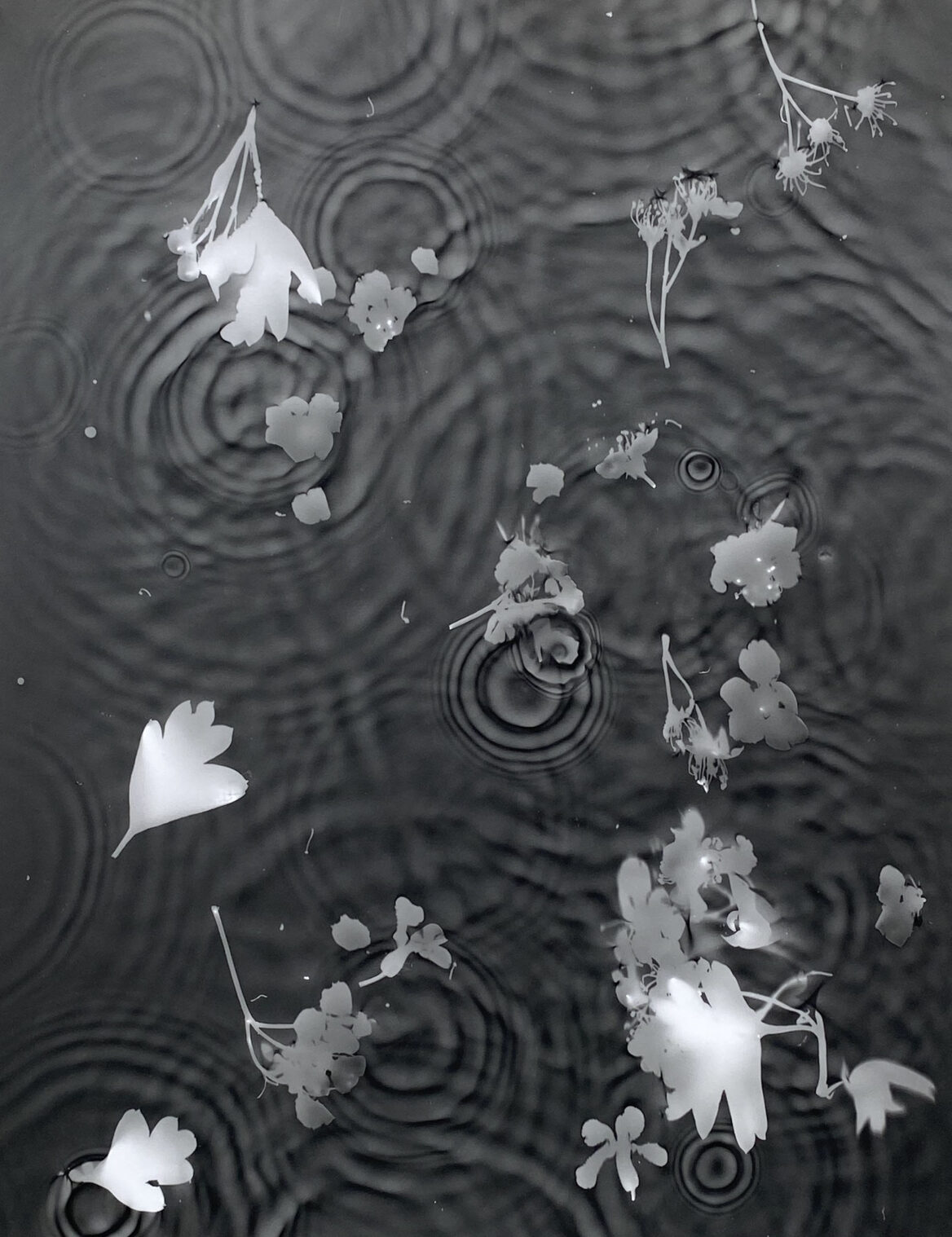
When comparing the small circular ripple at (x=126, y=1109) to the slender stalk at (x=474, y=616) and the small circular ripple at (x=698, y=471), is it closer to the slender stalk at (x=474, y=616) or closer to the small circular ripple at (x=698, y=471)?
the slender stalk at (x=474, y=616)

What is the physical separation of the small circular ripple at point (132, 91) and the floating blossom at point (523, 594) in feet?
1.11

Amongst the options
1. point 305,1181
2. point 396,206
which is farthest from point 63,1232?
point 396,206

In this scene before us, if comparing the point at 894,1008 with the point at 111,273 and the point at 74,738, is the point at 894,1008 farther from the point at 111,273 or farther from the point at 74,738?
the point at 111,273

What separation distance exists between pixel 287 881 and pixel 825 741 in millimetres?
368

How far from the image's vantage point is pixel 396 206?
29.7 inches

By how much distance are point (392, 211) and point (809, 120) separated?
0.29 m

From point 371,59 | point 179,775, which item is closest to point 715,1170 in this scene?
point 179,775

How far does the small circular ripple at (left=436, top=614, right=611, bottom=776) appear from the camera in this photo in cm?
74

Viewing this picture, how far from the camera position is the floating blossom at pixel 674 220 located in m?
0.76

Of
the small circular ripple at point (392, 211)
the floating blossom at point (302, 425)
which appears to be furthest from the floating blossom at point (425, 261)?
the floating blossom at point (302, 425)

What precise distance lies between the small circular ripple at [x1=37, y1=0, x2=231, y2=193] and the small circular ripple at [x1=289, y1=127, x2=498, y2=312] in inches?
3.3

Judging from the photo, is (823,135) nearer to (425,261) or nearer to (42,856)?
(425,261)

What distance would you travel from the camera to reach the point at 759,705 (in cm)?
75

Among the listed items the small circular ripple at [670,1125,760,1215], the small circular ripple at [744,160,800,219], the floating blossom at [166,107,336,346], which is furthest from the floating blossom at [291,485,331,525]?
the small circular ripple at [670,1125,760,1215]
